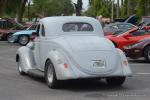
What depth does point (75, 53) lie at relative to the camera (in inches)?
464

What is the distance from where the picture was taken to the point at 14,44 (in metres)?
34.7

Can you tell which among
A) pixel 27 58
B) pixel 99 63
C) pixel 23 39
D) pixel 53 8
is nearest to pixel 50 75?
pixel 99 63

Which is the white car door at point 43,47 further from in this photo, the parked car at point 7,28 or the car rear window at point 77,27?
the parked car at point 7,28

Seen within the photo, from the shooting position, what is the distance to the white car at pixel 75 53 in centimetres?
1166

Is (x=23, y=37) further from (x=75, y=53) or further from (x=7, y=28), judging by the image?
(x=75, y=53)

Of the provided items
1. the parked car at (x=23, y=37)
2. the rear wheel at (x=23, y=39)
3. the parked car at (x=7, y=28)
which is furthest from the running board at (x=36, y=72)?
the parked car at (x=7, y=28)

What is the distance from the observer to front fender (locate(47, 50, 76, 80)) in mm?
11555

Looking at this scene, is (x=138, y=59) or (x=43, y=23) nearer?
(x=43, y=23)

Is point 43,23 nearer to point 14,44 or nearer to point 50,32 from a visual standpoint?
point 50,32

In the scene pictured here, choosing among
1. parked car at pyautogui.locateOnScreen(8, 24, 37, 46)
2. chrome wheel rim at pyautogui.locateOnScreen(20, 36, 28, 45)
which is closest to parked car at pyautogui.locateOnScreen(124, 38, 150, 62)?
parked car at pyautogui.locateOnScreen(8, 24, 37, 46)

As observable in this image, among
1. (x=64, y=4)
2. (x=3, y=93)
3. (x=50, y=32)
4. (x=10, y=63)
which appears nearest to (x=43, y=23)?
(x=50, y=32)

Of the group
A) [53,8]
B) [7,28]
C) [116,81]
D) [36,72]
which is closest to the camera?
[116,81]

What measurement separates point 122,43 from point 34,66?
9.16m

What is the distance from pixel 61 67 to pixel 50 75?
2.31ft
